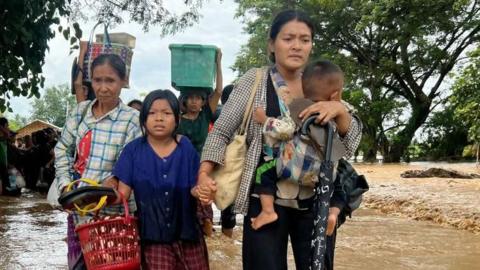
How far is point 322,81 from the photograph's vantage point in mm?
2145

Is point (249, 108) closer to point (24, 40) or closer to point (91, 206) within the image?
point (91, 206)

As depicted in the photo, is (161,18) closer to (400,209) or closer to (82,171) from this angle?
(400,209)

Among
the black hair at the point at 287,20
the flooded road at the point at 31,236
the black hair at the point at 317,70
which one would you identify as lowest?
the flooded road at the point at 31,236

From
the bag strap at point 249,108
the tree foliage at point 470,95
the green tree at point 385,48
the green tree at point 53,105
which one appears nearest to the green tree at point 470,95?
the tree foliage at point 470,95

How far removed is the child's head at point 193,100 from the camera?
4.64m

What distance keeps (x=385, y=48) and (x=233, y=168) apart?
25.5 m

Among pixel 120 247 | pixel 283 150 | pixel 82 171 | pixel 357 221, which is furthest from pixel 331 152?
pixel 357 221

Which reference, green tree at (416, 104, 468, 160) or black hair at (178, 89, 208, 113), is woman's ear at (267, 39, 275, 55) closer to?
black hair at (178, 89, 208, 113)

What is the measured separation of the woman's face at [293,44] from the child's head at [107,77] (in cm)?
97

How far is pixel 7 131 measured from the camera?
1020cm

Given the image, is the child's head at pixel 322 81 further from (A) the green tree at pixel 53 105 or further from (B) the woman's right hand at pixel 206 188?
(A) the green tree at pixel 53 105

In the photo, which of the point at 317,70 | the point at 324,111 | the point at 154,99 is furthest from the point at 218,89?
the point at 324,111

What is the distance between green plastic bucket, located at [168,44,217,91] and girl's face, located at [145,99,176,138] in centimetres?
145

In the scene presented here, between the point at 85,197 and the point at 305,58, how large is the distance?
3.62 ft
